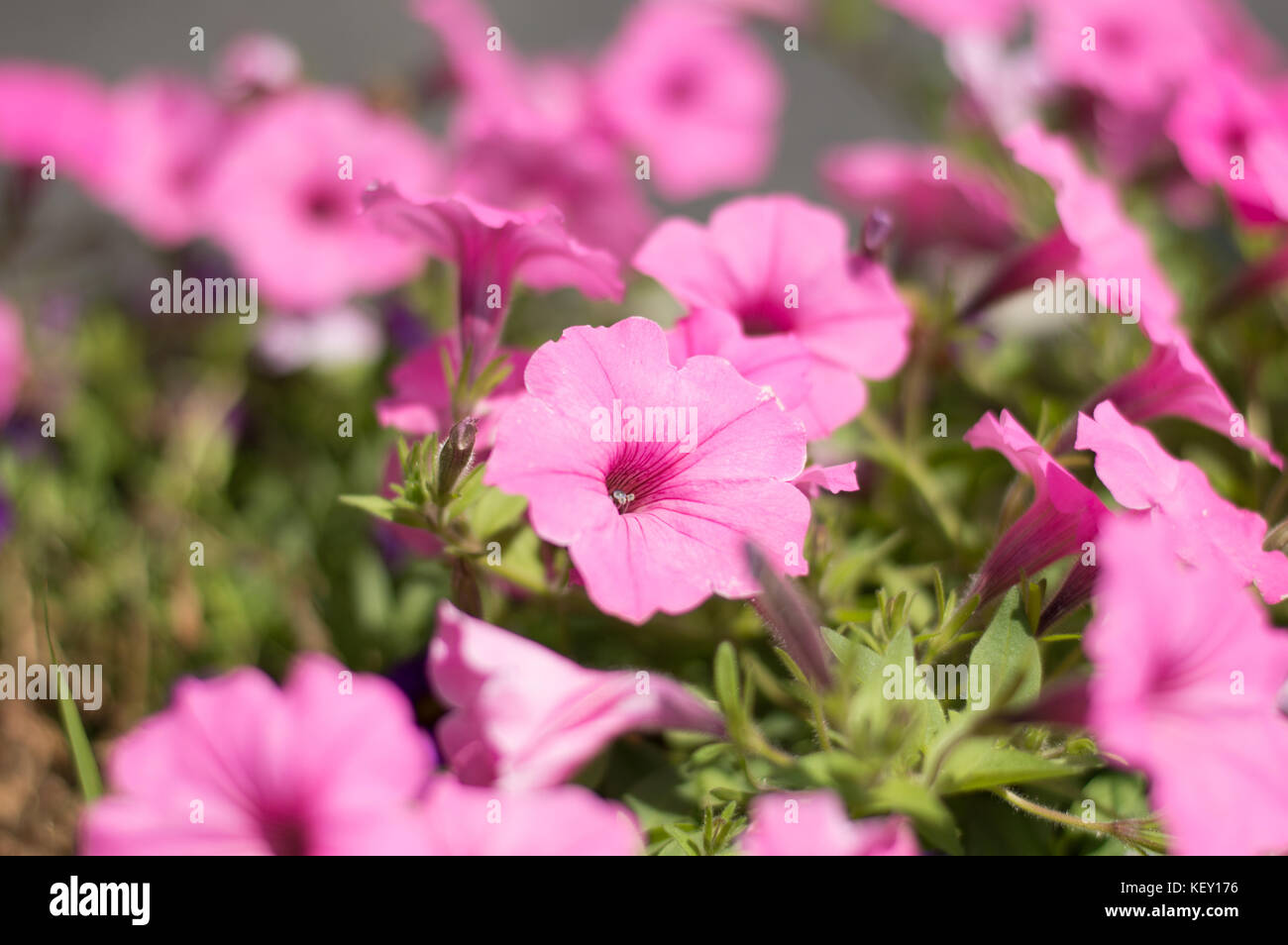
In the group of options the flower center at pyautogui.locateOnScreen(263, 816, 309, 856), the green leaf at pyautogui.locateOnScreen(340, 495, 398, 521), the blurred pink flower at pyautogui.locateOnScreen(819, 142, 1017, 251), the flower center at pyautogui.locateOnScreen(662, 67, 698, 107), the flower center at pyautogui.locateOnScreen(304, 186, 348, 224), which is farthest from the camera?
the flower center at pyautogui.locateOnScreen(662, 67, 698, 107)

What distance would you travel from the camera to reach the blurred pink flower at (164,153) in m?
1.40

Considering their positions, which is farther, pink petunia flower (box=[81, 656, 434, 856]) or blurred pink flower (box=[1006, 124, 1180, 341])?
blurred pink flower (box=[1006, 124, 1180, 341])

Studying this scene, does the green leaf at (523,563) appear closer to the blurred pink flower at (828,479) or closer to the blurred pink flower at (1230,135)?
the blurred pink flower at (828,479)

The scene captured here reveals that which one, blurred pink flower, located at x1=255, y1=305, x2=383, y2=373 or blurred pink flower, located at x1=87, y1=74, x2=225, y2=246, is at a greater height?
blurred pink flower, located at x1=87, y1=74, x2=225, y2=246

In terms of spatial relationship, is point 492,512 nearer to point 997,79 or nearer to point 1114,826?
point 1114,826

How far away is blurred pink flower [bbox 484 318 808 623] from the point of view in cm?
60

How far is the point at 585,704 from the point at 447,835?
99 millimetres

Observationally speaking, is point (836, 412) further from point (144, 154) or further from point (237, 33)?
point (237, 33)

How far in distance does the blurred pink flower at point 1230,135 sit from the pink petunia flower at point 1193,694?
476mm

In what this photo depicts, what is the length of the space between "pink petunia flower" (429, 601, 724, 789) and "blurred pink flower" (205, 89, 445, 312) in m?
0.85

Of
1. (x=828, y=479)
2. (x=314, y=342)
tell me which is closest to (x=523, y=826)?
(x=828, y=479)

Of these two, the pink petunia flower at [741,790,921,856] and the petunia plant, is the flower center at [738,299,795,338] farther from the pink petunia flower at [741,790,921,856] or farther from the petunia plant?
the pink petunia flower at [741,790,921,856]

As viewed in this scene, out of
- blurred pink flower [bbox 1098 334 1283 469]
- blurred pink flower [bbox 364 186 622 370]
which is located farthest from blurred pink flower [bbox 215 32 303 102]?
blurred pink flower [bbox 1098 334 1283 469]

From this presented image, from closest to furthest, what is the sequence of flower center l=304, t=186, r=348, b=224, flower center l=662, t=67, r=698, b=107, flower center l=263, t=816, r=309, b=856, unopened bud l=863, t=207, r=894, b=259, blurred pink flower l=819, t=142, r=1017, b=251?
1. flower center l=263, t=816, r=309, b=856
2. unopened bud l=863, t=207, r=894, b=259
3. blurred pink flower l=819, t=142, r=1017, b=251
4. flower center l=304, t=186, r=348, b=224
5. flower center l=662, t=67, r=698, b=107
